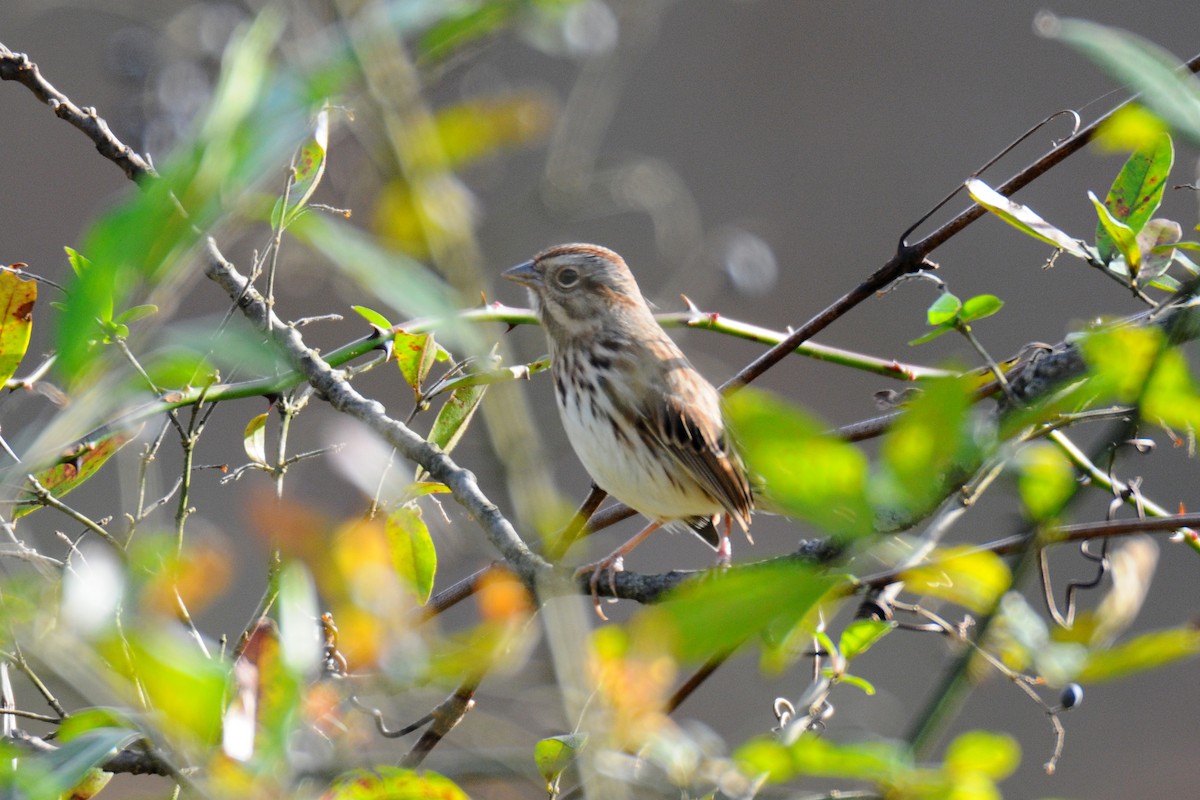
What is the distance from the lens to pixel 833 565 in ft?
2.25

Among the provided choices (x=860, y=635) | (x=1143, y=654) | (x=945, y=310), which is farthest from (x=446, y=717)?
(x=1143, y=654)

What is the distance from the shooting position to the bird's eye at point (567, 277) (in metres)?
3.50

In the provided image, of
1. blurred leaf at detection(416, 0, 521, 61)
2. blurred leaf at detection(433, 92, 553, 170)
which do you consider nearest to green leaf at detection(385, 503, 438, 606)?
blurred leaf at detection(433, 92, 553, 170)

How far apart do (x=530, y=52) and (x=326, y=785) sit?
5452 mm

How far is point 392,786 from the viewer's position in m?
0.94

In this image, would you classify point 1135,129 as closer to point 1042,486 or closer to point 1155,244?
point 1042,486

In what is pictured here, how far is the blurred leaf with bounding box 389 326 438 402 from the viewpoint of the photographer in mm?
1912

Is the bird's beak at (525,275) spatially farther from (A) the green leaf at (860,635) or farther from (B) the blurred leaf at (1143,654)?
(B) the blurred leaf at (1143,654)

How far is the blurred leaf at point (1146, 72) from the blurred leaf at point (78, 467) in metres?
1.53

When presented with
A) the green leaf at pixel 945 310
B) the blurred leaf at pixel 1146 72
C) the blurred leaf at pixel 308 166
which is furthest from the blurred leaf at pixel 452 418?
the blurred leaf at pixel 1146 72

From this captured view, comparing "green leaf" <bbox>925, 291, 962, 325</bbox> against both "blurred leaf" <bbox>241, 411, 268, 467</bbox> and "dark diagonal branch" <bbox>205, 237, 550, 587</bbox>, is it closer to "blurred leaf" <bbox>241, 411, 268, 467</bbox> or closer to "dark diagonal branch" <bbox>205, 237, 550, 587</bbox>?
"dark diagonal branch" <bbox>205, 237, 550, 587</bbox>

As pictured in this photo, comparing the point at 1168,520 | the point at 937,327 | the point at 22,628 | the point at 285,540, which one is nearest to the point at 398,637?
the point at 285,540

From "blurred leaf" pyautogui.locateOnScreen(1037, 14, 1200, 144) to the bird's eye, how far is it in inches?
111

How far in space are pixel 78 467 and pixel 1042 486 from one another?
58.3 inches
